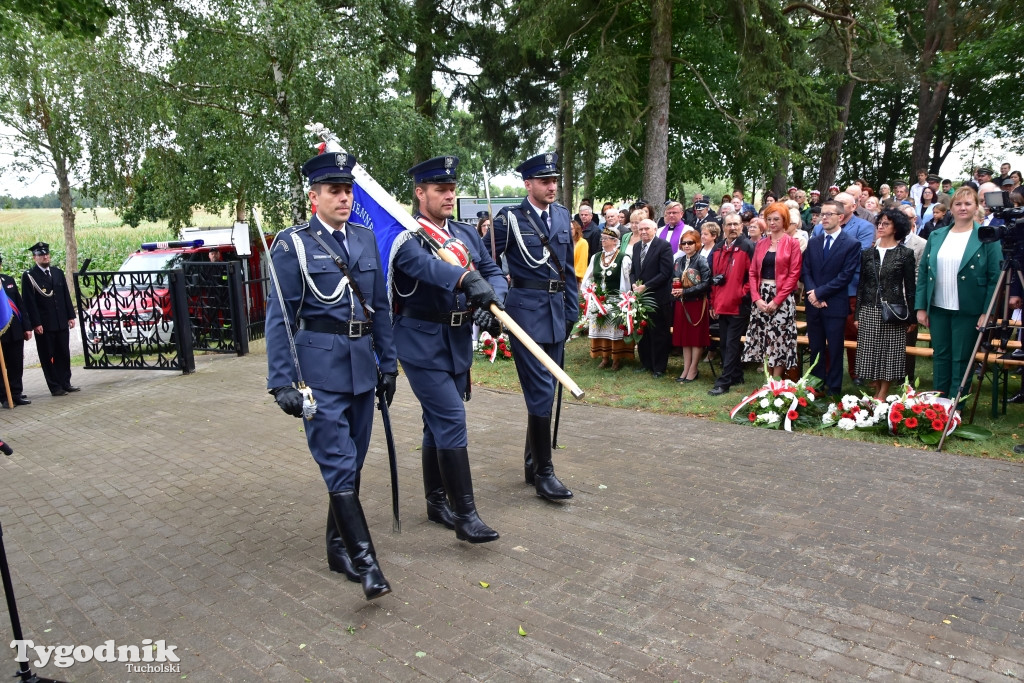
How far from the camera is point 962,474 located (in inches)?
224

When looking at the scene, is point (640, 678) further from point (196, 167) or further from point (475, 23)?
point (475, 23)

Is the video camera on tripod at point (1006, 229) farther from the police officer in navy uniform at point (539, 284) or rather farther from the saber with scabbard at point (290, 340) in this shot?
the saber with scabbard at point (290, 340)

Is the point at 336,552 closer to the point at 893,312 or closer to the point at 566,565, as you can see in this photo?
the point at 566,565

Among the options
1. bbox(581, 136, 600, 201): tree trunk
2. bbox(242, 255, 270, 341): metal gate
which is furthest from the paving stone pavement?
bbox(581, 136, 600, 201): tree trunk

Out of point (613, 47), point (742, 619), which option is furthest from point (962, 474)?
Result: point (613, 47)

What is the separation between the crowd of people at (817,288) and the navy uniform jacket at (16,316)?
7.26 metres

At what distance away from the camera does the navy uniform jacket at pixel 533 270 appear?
5.60m

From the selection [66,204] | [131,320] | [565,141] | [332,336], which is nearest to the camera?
[332,336]

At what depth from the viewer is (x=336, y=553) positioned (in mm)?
4387

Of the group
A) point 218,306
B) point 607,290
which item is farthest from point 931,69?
point 218,306

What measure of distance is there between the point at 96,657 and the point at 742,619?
3007 mm

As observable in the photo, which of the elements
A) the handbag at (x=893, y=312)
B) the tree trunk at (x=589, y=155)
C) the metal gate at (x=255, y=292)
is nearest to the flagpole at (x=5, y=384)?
the metal gate at (x=255, y=292)

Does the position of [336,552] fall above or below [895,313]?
below

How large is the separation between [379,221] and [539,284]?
1.39 m
